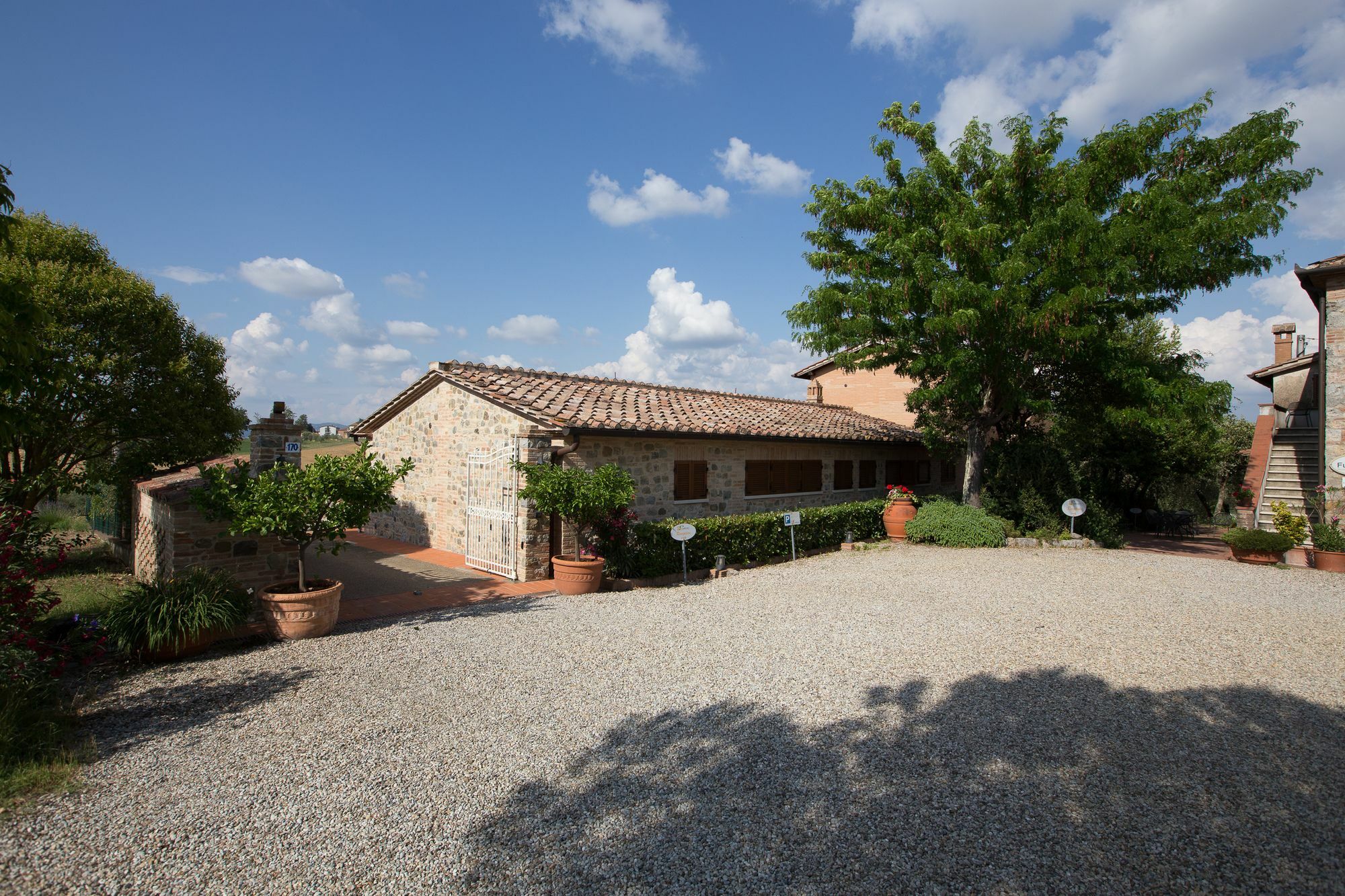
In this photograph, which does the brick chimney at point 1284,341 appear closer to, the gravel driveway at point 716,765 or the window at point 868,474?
the window at point 868,474

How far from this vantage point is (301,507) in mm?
6609

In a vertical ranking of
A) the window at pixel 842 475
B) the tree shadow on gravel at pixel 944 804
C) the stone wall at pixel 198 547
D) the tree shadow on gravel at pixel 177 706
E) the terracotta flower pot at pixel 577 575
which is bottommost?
the tree shadow on gravel at pixel 944 804

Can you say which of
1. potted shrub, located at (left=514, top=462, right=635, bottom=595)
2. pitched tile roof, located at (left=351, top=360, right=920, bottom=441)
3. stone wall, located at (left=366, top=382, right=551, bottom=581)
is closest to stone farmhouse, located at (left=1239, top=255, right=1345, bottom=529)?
pitched tile roof, located at (left=351, top=360, right=920, bottom=441)

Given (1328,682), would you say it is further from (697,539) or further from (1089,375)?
(1089,375)

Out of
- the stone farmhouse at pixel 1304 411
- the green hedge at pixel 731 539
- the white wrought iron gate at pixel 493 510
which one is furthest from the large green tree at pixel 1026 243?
the white wrought iron gate at pixel 493 510

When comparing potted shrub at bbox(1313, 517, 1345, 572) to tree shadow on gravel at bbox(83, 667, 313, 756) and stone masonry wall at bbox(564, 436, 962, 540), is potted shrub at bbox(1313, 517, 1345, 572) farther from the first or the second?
tree shadow on gravel at bbox(83, 667, 313, 756)

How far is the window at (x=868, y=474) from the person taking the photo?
18.8 metres

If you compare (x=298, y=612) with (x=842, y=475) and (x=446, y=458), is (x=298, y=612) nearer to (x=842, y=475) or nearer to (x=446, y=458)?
(x=446, y=458)

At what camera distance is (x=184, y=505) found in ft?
23.5

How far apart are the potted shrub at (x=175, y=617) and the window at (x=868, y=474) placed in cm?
1593

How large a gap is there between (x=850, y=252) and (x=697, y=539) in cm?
894

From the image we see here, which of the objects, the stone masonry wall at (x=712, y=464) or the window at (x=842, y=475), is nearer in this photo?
the stone masonry wall at (x=712, y=464)

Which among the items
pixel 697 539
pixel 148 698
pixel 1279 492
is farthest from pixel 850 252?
pixel 148 698

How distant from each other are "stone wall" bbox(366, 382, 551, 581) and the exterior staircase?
1624 cm
